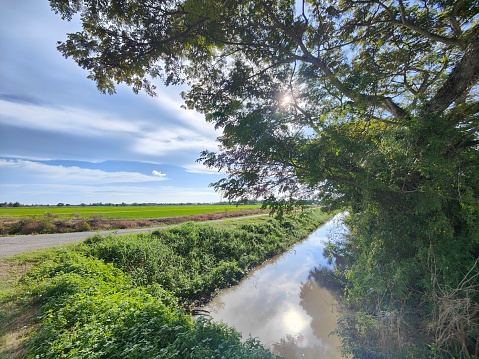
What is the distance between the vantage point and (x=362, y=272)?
4.42m

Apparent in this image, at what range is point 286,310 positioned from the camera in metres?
7.66

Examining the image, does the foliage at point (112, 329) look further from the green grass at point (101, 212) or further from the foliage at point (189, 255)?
the green grass at point (101, 212)

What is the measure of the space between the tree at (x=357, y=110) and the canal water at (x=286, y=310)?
105 inches

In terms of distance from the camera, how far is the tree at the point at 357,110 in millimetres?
3148

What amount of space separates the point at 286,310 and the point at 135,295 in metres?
5.41

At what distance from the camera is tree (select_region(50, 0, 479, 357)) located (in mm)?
3148

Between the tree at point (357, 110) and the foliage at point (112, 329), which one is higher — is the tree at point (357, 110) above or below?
above

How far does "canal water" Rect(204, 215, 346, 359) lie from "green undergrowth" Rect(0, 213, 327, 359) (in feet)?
3.12

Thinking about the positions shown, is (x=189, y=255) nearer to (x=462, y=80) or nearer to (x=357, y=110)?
(x=357, y=110)

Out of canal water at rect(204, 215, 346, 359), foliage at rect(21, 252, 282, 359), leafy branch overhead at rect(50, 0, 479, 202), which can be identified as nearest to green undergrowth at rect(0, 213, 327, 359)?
foliage at rect(21, 252, 282, 359)

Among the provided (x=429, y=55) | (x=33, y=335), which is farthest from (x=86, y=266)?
(x=429, y=55)

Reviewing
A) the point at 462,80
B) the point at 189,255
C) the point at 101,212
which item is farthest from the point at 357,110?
Answer: the point at 101,212

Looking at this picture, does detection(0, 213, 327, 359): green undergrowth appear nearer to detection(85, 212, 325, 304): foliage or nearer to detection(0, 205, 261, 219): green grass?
detection(85, 212, 325, 304): foliage

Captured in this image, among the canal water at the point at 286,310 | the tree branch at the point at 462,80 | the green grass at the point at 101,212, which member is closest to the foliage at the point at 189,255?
the canal water at the point at 286,310
